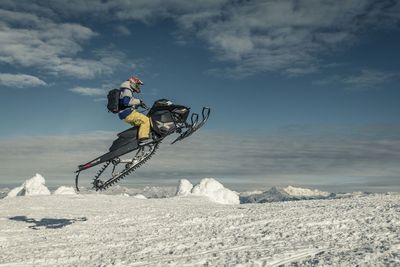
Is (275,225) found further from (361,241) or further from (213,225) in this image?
(361,241)

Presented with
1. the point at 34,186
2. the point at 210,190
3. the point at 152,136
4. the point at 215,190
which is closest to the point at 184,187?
the point at 210,190

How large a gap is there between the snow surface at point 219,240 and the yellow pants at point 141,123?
118 inches

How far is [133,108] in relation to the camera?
1292 cm

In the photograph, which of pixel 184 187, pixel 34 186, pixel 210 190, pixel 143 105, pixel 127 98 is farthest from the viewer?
pixel 34 186

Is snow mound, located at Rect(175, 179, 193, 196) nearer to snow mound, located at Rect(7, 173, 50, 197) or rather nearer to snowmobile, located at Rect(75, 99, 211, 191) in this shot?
snow mound, located at Rect(7, 173, 50, 197)

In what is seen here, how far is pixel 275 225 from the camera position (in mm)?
11828

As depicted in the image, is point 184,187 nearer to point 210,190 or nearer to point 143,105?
point 210,190

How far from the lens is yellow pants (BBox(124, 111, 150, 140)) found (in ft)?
43.2

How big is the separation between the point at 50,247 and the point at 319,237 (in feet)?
24.0

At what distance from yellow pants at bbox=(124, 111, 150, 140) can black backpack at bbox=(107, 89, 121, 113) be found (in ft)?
1.98

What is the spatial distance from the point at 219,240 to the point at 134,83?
5228 mm

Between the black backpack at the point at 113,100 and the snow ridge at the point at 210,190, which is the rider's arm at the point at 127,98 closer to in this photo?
the black backpack at the point at 113,100

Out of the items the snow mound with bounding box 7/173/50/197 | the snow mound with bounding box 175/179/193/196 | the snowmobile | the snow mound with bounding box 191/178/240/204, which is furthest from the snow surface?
the snow mound with bounding box 7/173/50/197

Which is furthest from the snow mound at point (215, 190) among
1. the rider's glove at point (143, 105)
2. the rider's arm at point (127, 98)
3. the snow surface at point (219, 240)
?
the rider's arm at point (127, 98)
